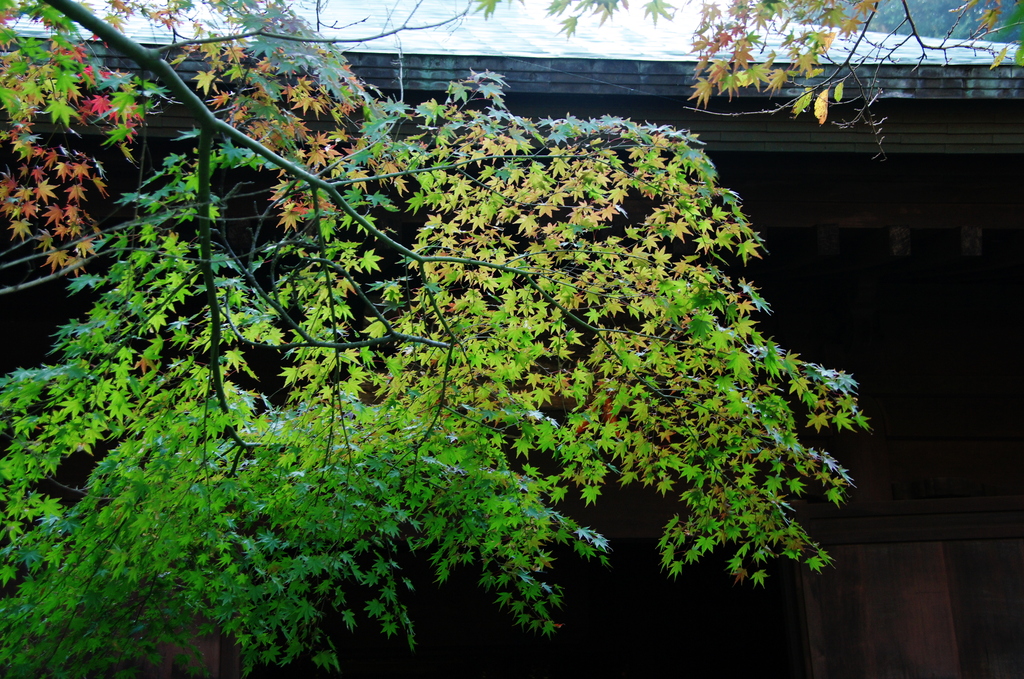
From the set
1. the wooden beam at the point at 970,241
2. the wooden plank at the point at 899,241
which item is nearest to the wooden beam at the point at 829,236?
the wooden plank at the point at 899,241

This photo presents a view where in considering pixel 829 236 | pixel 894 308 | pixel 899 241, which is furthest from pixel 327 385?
pixel 894 308

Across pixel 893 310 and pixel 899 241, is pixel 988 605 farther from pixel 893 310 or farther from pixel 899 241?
pixel 899 241

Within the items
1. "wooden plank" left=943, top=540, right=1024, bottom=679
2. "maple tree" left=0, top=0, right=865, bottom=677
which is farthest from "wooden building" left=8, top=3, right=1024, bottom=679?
"maple tree" left=0, top=0, right=865, bottom=677

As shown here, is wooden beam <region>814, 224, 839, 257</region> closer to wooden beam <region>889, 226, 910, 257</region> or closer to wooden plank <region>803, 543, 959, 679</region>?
wooden beam <region>889, 226, 910, 257</region>

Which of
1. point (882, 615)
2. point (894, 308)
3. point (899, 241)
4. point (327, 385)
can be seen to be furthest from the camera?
point (894, 308)

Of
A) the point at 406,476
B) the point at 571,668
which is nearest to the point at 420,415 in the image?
the point at 406,476

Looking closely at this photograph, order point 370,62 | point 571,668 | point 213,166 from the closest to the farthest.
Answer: point 213,166
point 370,62
point 571,668

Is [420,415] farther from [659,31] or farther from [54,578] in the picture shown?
[659,31]

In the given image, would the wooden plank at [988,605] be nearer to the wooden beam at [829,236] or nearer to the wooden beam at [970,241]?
the wooden beam at [970,241]

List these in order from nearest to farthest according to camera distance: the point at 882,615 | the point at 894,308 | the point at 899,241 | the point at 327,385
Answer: the point at 327,385 < the point at 899,241 < the point at 882,615 < the point at 894,308

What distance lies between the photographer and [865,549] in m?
4.40

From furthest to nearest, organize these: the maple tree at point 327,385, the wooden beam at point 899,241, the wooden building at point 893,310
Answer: the wooden beam at point 899,241, the wooden building at point 893,310, the maple tree at point 327,385

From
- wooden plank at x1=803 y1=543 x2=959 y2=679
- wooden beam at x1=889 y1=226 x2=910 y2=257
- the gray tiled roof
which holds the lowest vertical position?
wooden plank at x1=803 y1=543 x2=959 y2=679

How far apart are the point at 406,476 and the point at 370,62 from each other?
2.03 meters
